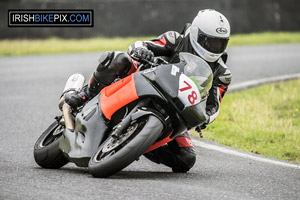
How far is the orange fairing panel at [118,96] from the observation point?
5551mm

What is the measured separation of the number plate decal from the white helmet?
516mm

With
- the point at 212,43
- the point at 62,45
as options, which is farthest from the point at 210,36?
the point at 62,45

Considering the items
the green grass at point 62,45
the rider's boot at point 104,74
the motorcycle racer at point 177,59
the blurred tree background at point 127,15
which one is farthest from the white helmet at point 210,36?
the blurred tree background at point 127,15

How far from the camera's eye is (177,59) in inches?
231

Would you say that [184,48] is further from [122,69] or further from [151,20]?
[151,20]

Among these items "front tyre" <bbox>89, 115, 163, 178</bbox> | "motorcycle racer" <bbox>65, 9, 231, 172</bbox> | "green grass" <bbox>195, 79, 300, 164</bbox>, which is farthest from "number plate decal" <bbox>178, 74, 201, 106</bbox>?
"green grass" <bbox>195, 79, 300, 164</bbox>

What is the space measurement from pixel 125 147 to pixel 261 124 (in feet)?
13.8

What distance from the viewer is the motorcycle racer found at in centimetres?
589

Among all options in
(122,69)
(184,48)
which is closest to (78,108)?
(122,69)

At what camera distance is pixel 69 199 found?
4590 mm

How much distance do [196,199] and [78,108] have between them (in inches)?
73.8

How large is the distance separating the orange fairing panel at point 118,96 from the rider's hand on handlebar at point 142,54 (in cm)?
21

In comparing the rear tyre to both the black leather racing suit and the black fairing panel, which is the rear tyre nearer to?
the black leather racing suit

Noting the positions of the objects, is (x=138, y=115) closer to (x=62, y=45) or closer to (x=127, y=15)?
(x=62, y=45)
